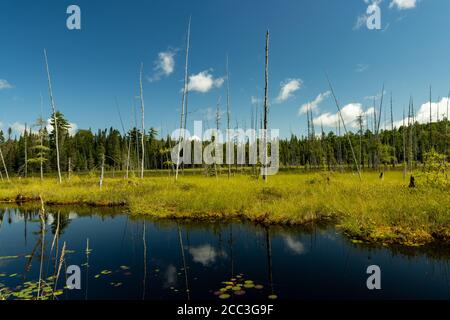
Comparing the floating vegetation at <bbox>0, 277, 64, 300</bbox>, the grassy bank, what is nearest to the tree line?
the grassy bank

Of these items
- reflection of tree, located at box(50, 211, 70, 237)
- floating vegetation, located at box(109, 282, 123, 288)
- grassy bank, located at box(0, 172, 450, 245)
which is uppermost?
grassy bank, located at box(0, 172, 450, 245)

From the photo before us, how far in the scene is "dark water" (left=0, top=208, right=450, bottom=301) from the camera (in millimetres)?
5328

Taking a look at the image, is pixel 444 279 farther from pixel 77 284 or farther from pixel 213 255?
pixel 77 284

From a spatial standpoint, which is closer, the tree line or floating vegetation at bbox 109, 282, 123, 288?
floating vegetation at bbox 109, 282, 123, 288

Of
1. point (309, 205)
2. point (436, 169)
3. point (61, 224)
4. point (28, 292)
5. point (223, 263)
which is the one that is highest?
point (436, 169)

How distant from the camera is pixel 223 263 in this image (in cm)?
698

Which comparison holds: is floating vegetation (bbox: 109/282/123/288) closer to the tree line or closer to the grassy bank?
the grassy bank

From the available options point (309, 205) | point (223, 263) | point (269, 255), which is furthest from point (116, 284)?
point (309, 205)

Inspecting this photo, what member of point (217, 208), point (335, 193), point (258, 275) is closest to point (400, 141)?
point (335, 193)

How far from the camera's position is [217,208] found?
12867mm

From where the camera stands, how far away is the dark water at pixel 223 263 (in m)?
5.33

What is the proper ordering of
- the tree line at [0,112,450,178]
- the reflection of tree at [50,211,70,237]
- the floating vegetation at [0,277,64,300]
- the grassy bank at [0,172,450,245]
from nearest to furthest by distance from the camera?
the floating vegetation at [0,277,64,300]
the grassy bank at [0,172,450,245]
the reflection of tree at [50,211,70,237]
the tree line at [0,112,450,178]

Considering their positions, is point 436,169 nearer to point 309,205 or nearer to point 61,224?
point 309,205
